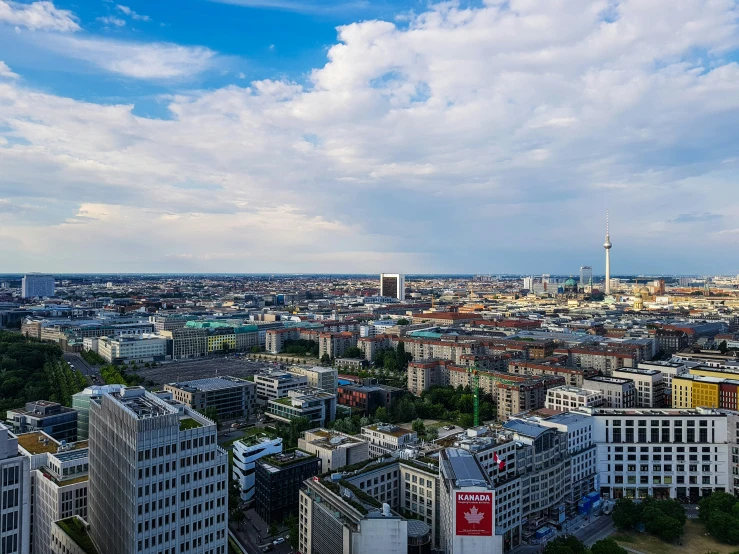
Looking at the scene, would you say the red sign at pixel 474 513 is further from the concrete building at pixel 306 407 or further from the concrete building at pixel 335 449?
the concrete building at pixel 306 407

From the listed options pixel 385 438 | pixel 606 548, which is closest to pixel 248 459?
pixel 385 438

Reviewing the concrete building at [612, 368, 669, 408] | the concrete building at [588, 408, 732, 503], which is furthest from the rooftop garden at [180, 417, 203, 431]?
the concrete building at [612, 368, 669, 408]

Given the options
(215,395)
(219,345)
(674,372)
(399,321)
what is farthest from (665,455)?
(399,321)

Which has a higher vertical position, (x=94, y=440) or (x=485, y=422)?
(x=94, y=440)

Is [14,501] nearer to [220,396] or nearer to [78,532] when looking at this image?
[78,532]

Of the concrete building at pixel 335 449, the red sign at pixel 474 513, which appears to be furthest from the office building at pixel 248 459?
the red sign at pixel 474 513

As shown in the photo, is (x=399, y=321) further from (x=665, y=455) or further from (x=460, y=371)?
(x=665, y=455)
